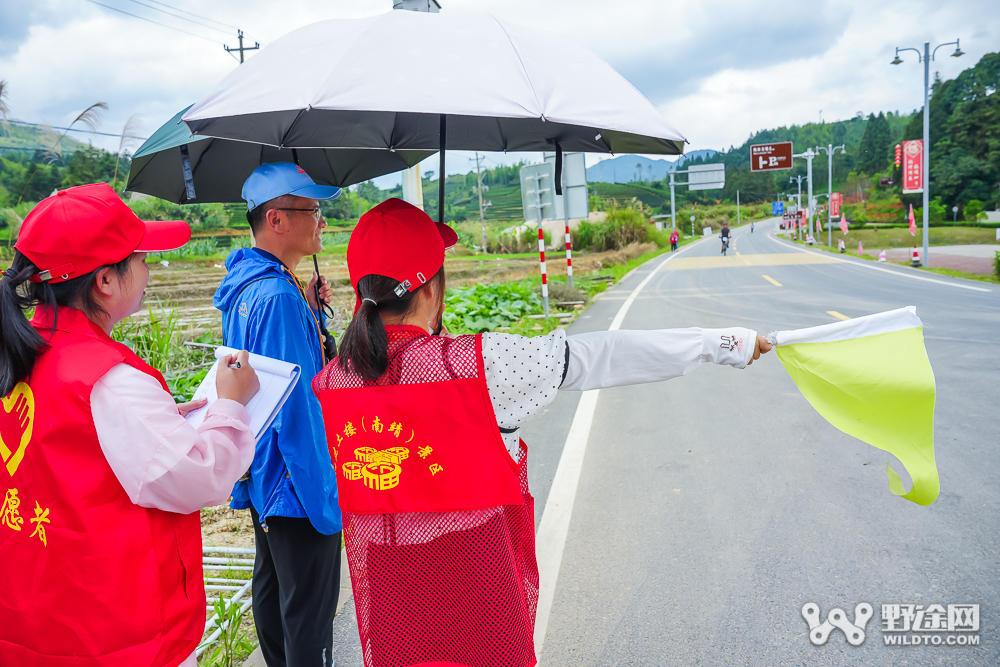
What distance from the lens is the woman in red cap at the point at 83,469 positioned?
4.33 feet

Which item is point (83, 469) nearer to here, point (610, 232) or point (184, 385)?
point (184, 385)

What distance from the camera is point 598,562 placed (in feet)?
10.7

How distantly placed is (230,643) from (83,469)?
1.79m

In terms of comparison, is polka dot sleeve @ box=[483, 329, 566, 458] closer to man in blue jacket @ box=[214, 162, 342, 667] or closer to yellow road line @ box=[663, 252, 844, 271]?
man in blue jacket @ box=[214, 162, 342, 667]

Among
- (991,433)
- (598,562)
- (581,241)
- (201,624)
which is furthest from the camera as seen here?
(581,241)

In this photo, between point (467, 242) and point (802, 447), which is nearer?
point (802, 447)

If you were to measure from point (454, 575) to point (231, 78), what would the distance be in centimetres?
150

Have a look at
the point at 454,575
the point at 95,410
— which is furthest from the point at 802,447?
the point at 95,410

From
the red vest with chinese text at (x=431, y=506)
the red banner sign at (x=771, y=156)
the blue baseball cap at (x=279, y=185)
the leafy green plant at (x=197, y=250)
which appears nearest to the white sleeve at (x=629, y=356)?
the red vest with chinese text at (x=431, y=506)

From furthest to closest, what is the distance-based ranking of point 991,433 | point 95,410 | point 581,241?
point 581,241
point 991,433
point 95,410

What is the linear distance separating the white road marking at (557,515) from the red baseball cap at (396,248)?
1628 millimetres

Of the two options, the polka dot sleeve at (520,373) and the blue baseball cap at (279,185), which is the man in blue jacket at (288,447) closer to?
the blue baseball cap at (279,185)

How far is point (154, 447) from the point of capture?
133cm

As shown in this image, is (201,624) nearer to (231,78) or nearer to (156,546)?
(156,546)
